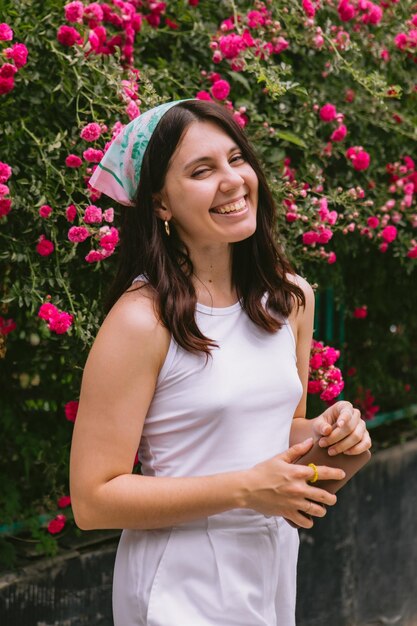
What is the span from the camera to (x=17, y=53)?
2475 millimetres

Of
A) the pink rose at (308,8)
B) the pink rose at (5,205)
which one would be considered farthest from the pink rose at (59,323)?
the pink rose at (308,8)

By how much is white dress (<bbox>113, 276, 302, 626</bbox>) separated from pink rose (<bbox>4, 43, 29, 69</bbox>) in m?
0.92

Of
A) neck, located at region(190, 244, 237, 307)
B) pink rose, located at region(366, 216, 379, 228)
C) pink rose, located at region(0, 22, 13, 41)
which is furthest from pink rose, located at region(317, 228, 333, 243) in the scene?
pink rose, located at region(0, 22, 13, 41)

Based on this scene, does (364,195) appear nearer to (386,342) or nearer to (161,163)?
(386,342)

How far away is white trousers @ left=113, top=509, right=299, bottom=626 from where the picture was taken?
195cm

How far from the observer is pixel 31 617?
2957mm

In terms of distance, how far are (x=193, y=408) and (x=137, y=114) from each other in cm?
99

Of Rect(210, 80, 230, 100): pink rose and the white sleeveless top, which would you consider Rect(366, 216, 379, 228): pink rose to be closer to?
Rect(210, 80, 230, 100): pink rose

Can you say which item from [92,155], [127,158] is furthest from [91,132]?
[127,158]

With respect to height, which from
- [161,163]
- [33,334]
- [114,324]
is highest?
[161,163]

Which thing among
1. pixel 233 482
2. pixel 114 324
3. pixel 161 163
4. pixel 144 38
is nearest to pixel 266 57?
pixel 144 38

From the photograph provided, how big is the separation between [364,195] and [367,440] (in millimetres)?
1602

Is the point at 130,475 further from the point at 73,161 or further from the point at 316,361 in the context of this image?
the point at 316,361

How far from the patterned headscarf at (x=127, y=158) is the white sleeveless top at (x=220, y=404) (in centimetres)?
24
